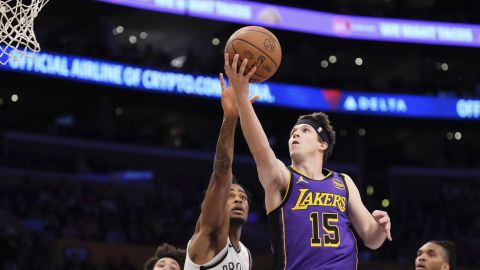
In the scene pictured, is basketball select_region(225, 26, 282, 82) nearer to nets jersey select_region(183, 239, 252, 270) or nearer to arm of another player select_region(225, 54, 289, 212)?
arm of another player select_region(225, 54, 289, 212)

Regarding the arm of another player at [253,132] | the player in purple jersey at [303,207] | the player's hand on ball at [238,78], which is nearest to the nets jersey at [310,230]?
the player in purple jersey at [303,207]

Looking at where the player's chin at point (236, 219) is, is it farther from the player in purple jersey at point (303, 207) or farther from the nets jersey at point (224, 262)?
the player in purple jersey at point (303, 207)

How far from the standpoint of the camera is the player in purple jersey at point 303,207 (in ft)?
14.4

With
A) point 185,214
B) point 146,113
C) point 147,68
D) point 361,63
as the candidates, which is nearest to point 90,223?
point 185,214

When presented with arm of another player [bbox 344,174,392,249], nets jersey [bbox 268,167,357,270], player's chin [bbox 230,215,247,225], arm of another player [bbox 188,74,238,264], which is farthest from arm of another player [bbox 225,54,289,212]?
player's chin [bbox 230,215,247,225]

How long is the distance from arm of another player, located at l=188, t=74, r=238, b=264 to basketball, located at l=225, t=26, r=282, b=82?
370mm

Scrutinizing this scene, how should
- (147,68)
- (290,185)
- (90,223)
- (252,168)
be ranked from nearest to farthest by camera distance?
(290,185) < (90,223) < (147,68) < (252,168)

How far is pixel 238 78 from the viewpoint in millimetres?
4391

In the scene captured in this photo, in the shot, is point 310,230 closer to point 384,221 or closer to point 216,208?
point 384,221

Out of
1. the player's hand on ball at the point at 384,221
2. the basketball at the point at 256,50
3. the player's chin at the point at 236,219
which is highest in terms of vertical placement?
the basketball at the point at 256,50

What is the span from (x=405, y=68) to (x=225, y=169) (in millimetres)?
25906

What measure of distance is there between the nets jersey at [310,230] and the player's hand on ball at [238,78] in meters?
0.56

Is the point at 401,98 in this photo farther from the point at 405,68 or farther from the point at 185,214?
the point at 185,214

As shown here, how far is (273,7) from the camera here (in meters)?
25.1
